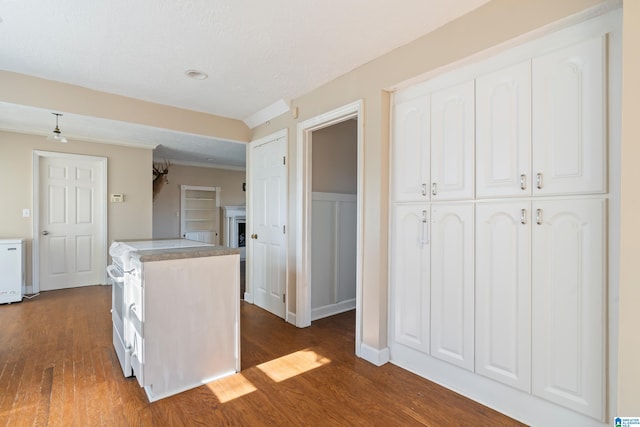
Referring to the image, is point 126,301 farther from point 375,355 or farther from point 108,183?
point 108,183

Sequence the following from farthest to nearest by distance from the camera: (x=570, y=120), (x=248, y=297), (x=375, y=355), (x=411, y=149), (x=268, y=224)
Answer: (x=248, y=297)
(x=268, y=224)
(x=375, y=355)
(x=411, y=149)
(x=570, y=120)

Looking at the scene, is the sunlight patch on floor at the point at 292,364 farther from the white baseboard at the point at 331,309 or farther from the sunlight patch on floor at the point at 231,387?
the white baseboard at the point at 331,309

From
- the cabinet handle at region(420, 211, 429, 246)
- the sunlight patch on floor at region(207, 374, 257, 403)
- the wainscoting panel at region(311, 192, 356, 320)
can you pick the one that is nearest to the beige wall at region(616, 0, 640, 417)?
the cabinet handle at region(420, 211, 429, 246)

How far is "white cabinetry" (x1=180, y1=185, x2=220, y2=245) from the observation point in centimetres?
714

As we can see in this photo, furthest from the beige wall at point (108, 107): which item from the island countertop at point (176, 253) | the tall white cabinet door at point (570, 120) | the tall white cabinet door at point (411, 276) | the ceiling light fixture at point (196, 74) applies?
the tall white cabinet door at point (570, 120)

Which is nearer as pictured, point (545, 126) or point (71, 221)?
point (545, 126)

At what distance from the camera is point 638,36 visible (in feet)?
3.95

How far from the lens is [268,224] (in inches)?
152

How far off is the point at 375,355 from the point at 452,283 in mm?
862

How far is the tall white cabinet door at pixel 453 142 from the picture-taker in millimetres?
2025

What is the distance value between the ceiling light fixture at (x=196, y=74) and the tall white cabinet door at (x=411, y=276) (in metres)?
2.05

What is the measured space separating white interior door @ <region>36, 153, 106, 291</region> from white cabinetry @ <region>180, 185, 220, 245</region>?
2076 millimetres

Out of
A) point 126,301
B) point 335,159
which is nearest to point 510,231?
point 335,159

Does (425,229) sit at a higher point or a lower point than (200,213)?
lower
